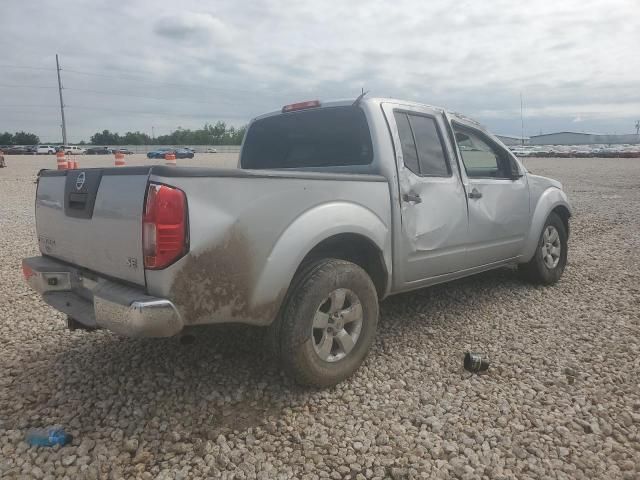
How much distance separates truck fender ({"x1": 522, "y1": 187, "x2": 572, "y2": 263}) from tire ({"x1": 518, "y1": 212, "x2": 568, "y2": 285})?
12cm

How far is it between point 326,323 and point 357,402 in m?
0.52

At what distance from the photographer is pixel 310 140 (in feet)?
13.4

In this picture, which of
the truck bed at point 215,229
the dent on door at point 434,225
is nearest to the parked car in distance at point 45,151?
the truck bed at point 215,229

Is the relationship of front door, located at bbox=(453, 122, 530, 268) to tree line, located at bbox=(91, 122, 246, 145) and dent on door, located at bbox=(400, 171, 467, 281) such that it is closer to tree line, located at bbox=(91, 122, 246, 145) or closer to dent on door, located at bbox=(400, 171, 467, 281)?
dent on door, located at bbox=(400, 171, 467, 281)

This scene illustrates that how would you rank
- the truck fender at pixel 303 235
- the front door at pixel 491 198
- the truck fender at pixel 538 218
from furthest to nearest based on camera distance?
A: 1. the truck fender at pixel 538 218
2. the front door at pixel 491 198
3. the truck fender at pixel 303 235

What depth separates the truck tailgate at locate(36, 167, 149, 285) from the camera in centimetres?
254

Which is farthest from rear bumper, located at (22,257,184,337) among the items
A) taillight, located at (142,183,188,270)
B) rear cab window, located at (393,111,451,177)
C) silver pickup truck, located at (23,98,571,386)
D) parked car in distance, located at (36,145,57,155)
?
parked car in distance, located at (36,145,57,155)

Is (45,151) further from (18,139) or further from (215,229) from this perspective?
(215,229)

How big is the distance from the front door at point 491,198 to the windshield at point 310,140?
108 centimetres

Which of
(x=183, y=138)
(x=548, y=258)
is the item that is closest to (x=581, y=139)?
(x=183, y=138)

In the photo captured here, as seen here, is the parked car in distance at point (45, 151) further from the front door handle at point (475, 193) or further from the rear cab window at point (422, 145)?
the front door handle at point (475, 193)

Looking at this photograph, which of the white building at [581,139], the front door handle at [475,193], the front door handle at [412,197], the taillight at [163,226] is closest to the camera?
the taillight at [163,226]

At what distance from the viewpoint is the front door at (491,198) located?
4332mm

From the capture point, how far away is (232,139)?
102688 millimetres
